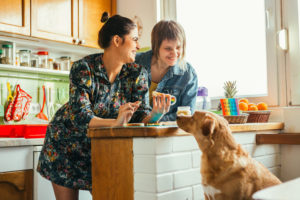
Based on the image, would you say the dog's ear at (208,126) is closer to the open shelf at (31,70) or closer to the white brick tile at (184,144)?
the white brick tile at (184,144)

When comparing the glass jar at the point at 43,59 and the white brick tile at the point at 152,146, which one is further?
the glass jar at the point at 43,59

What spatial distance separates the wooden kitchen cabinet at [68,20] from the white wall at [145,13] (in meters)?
0.26

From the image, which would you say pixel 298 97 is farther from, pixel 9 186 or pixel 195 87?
pixel 9 186

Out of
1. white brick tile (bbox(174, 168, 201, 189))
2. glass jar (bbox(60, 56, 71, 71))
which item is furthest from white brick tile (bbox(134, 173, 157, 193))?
glass jar (bbox(60, 56, 71, 71))

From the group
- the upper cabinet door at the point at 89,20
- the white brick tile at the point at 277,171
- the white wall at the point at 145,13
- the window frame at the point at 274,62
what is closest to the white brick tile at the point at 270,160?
the white brick tile at the point at 277,171

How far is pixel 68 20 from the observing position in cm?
313

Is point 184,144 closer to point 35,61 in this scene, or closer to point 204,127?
point 204,127

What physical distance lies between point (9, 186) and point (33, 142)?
321mm

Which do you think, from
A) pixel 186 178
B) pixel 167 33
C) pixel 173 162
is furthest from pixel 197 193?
pixel 167 33

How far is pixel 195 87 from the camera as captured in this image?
224cm

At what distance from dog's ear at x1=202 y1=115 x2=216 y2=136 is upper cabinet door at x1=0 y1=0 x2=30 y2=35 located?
2008mm

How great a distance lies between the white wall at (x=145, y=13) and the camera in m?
3.27

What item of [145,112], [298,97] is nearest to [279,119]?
[298,97]

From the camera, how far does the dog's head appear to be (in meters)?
1.26
